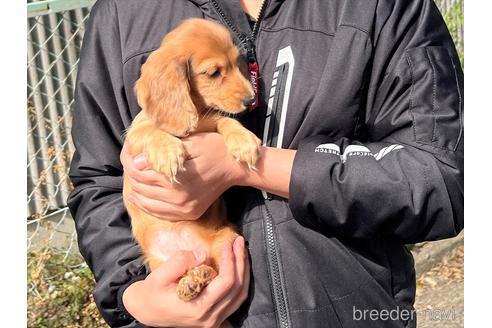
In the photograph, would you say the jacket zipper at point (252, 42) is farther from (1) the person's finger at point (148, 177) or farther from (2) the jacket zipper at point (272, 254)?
(1) the person's finger at point (148, 177)

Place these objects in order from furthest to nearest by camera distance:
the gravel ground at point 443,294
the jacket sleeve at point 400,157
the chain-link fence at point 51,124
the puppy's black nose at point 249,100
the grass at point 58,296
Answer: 1. the chain-link fence at point 51,124
2. the gravel ground at point 443,294
3. the grass at point 58,296
4. the puppy's black nose at point 249,100
5. the jacket sleeve at point 400,157

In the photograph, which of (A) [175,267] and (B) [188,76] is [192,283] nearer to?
(A) [175,267]

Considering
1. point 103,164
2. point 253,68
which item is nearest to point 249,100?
point 253,68

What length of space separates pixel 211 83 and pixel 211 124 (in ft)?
0.53

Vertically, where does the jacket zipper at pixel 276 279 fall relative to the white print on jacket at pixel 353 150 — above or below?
below

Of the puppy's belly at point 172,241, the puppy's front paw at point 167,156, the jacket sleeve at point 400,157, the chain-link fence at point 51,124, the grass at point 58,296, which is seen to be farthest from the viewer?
the chain-link fence at point 51,124

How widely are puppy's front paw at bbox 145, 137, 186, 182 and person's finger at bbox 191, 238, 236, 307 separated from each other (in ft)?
1.02

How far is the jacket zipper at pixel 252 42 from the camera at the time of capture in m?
2.15

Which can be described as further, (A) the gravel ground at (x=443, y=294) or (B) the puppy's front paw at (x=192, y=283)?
(A) the gravel ground at (x=443, y=294)

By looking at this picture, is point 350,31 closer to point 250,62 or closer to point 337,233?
point 250,62

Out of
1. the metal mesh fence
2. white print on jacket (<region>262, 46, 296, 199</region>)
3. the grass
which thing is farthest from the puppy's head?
the metal mesh fence

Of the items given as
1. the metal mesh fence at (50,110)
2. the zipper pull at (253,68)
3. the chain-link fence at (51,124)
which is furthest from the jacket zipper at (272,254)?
the metal mesh fence at (50,110)

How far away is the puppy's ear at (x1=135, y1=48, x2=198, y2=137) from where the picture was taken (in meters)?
2.22

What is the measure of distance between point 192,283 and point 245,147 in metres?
0.46
